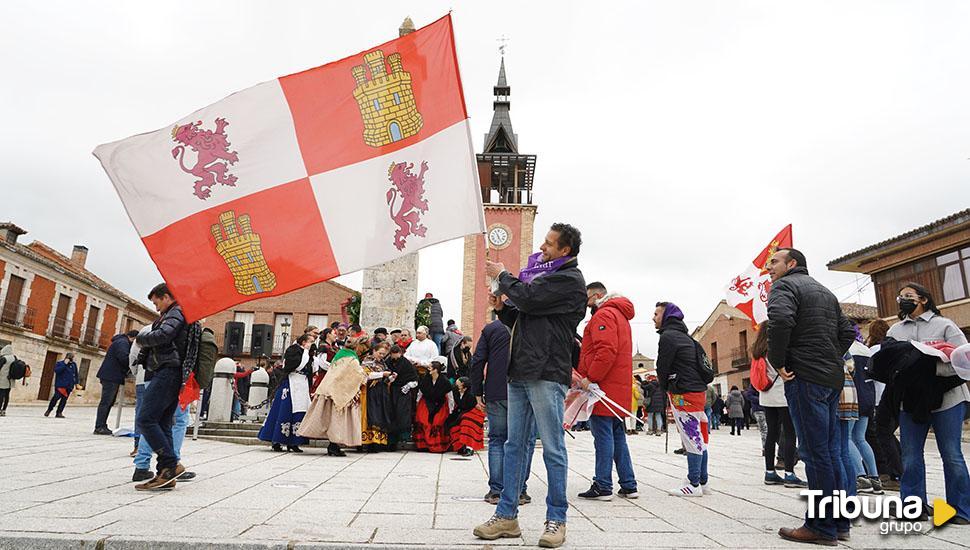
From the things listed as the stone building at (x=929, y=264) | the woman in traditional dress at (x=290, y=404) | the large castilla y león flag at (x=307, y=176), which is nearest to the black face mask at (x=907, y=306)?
the large castilla y león flag at (x=307, y=176)

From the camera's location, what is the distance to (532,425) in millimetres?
3752

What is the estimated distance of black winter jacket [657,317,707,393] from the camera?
5.52 meters

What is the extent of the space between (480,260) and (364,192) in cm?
3780

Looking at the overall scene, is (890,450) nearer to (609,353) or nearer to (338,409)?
(609,353)

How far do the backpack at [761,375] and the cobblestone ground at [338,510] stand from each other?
105cm

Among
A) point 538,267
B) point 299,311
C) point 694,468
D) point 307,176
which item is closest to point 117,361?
point 307,176

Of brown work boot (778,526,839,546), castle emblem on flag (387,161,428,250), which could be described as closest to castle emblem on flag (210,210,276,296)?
castle emblem on flag (387,161,428,250)

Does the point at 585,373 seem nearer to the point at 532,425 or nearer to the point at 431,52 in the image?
the point at 532,425

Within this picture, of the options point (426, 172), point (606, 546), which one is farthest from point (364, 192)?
point (606, 546)

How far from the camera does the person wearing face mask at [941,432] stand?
4.02 metres

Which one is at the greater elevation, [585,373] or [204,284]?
[204,284]

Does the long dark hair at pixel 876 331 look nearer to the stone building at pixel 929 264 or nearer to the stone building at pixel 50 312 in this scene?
the stone building at pixel 929 264

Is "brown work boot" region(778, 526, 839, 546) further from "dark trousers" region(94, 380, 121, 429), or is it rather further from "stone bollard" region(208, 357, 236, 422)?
"dark trousers" region(94, 380, 121, 429)

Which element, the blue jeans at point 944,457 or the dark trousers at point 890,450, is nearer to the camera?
the blue jeans at point 944,457
